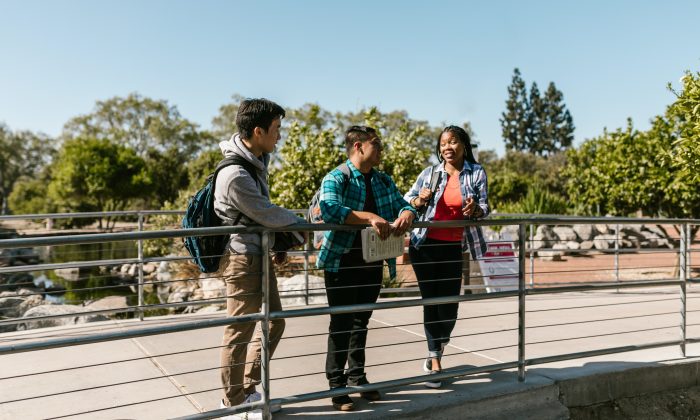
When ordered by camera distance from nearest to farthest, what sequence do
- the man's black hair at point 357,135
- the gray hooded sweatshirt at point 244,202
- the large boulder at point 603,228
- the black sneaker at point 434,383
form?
1. the gray hooded sweatshirt at point 244,202
2. the man's black hair at point 357,135
3. the black sneaker at point 434,383
4. the large boulder at point 603,228

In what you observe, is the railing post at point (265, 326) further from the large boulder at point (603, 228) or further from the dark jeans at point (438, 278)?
the large boulder at point (603, 228)

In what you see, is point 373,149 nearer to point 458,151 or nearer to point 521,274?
point 458,151

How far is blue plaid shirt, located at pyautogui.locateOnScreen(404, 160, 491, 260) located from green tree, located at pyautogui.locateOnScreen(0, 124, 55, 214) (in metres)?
67.1

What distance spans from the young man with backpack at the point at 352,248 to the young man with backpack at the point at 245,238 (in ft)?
1.28

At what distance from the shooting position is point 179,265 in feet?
38.8

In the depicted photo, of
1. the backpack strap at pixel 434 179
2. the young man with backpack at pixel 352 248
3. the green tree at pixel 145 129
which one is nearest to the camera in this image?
the young man with backpack at pixel 352 248

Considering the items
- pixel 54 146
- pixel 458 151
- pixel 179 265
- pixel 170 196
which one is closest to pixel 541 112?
pixel 170 196

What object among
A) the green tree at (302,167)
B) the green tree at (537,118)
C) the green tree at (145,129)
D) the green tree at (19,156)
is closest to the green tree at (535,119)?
the green tree at (537,118)

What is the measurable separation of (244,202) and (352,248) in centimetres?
79

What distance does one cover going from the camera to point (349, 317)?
3.75m

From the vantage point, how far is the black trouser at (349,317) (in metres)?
3.71

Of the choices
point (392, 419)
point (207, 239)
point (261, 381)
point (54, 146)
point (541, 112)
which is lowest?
point (392, 419)

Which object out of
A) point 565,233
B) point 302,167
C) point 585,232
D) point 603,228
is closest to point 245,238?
point 302,167

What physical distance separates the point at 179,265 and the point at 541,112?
239ft
